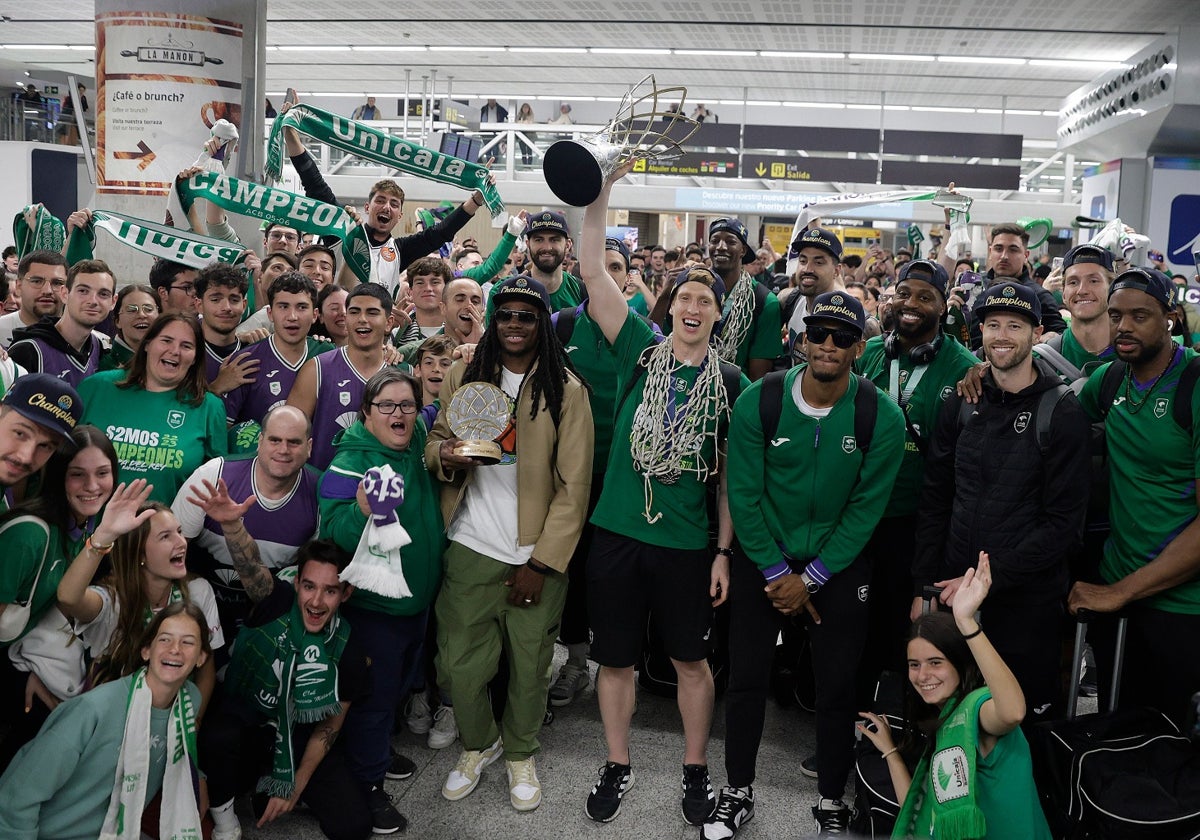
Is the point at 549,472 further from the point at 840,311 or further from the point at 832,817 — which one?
the point at 832,817

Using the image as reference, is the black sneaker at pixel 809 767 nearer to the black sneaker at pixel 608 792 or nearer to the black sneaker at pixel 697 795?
the black sneaker at pixel 697 795

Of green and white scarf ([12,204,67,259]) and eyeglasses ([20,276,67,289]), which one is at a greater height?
green and white scarf ([12,204,67,259])

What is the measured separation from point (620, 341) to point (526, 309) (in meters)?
0.39

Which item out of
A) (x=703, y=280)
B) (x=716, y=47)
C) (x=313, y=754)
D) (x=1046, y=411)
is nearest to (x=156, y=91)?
(x=703, y=280)

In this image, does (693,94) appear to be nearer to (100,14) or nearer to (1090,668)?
(100,14)

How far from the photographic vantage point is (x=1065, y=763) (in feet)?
10.7

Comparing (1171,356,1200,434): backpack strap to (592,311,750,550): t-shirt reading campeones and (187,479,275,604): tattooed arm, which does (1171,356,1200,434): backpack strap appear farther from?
(187,479,275,604): tattooed arm

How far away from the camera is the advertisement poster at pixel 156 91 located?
7.50 meters

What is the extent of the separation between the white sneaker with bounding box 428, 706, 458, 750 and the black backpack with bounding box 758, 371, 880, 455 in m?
1.73

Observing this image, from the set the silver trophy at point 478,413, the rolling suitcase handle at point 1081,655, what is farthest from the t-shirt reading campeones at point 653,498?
the rolling suitcase handle at point 1081,655

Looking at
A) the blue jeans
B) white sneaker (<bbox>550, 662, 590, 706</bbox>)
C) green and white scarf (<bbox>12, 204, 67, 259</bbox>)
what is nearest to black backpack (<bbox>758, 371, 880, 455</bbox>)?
the blue jeans

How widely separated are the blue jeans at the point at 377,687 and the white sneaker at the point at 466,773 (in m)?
0.24

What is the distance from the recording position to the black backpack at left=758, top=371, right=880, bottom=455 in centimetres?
346

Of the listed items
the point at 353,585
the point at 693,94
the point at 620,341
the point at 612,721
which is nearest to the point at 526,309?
the point at 620,341
